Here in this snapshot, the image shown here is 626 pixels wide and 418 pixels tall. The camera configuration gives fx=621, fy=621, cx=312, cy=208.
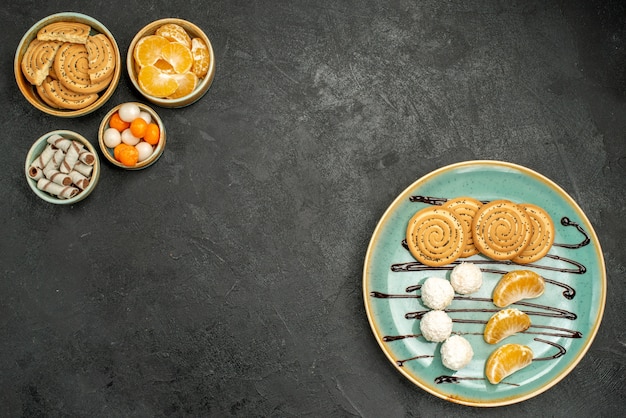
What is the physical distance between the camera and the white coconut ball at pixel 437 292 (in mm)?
2771

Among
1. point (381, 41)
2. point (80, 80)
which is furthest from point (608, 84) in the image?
point (80, 80)

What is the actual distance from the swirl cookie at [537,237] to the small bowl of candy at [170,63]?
1.62m

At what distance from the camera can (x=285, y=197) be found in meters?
3.04

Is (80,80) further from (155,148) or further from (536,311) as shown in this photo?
(536,311)

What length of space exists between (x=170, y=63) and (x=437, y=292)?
63.6 inches

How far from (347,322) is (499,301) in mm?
717

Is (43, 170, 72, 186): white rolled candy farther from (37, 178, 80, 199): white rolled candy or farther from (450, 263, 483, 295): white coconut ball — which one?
(450, 263, 483, 295): white coconut ball

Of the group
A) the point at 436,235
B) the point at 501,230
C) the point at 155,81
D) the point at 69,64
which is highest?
the point at 69,64

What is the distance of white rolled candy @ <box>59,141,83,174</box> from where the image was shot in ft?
9.49

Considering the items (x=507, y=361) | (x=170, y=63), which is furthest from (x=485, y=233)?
(x=170, y=63)

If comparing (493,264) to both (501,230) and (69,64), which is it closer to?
(501,230)

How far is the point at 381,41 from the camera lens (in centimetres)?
310

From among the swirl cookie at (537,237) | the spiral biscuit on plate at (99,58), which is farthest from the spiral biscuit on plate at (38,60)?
the swirl cookie at (537,237)

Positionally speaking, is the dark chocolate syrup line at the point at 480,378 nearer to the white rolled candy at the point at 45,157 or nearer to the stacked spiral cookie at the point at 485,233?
the stacked spiral cookie at the point at 485,233
